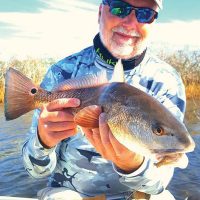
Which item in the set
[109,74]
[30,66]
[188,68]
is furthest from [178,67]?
[109,74]

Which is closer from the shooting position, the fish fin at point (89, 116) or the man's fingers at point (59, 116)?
the fish fin at point (89, 116)

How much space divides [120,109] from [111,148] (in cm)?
35

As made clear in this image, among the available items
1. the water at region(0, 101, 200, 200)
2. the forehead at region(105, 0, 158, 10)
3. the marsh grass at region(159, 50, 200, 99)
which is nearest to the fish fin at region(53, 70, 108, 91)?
the forehead at region(105, 0, 158, 10)

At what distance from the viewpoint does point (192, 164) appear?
10094mm

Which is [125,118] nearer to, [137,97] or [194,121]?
[137,97]

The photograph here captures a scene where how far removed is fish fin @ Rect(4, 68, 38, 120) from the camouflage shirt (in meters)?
0.62

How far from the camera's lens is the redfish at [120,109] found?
216 centimetres

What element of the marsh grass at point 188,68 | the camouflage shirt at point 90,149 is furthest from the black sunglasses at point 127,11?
the marsh grass at point 188,68

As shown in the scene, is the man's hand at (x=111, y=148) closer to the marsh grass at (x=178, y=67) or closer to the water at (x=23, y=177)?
the water at (x=23, y=177)

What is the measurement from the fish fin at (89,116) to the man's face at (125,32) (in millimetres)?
1373

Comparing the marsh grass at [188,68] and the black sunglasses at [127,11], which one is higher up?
the black sunglasses at [127,11]

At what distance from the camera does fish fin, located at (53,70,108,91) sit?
2785 mm

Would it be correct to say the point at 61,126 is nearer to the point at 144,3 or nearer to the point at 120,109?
the point at 120,109

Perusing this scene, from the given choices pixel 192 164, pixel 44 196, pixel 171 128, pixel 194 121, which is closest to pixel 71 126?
pixel 171 128
